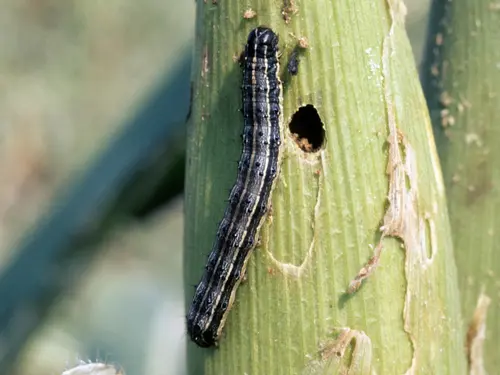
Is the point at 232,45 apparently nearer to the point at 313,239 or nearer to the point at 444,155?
the point at 313,239

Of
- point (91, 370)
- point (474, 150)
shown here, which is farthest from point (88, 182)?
point (474, 150)

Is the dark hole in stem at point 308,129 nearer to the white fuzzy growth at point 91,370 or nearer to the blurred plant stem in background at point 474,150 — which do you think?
the blurred plant stem in background at point 474,150

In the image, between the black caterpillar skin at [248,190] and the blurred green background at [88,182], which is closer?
the black caterpillar skin at [248,190]

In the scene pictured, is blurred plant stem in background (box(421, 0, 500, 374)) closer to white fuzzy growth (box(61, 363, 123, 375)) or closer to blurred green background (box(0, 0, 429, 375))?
blurred green background (box(0, 0, 429, 375))

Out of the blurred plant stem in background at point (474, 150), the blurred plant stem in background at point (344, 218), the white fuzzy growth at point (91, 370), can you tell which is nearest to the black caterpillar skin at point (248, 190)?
the blurred plant stem in background at point (344, 218)

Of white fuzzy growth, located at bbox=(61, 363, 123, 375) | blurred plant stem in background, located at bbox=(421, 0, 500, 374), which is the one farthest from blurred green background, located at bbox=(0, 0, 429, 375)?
blurred plant stem in background, located at bbox=(421, 0, 500, 374)

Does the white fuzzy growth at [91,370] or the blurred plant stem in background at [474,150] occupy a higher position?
the blurred plant stem in background at [474,150]

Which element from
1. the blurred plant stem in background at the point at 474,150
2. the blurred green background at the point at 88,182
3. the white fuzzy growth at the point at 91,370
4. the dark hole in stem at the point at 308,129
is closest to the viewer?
the white fuzzy growth at the point at 91,370
